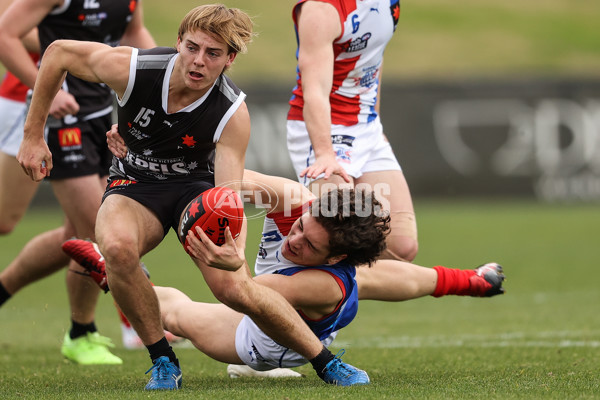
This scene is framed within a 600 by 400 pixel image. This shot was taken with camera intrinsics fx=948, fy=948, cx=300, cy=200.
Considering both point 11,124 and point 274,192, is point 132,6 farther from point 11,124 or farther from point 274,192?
point 274,192

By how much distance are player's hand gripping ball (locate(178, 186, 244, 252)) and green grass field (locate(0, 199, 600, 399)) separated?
728 mm

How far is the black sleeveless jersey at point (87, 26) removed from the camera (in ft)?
19.6

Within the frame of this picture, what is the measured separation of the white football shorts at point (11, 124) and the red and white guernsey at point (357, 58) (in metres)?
1.93

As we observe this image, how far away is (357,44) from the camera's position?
5605mm

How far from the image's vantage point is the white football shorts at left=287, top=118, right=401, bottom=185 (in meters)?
5.64

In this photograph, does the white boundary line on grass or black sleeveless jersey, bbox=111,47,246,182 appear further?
the white boundary line on grass

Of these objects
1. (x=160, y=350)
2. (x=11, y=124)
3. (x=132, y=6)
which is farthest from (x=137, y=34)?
(x=160, y=350)

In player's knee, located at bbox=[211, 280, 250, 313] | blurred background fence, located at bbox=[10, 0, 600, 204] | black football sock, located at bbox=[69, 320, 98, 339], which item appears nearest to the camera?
player's knee, located at bbox=[211, 280, 250, 313]

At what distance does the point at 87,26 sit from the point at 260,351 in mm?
2525

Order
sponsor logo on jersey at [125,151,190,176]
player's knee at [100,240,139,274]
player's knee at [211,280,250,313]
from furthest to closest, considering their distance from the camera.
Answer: sponsor logo on jersey at [125,151,190,176]
player's knee at [100,240,139,274]
player's knee at [211,280,250,313]

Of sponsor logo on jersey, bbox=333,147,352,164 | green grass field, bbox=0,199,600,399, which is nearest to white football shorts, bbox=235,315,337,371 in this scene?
green grass field, bbox=0,199,600,399

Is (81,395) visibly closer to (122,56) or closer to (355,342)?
(122,56)

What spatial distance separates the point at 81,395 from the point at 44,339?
293 cm

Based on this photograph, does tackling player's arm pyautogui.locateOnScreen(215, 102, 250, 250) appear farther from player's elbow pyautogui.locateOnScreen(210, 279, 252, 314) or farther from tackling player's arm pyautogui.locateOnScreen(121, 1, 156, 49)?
tackling player's arm pyautogui.locateOnScreen(121, 1, 156, 49)
